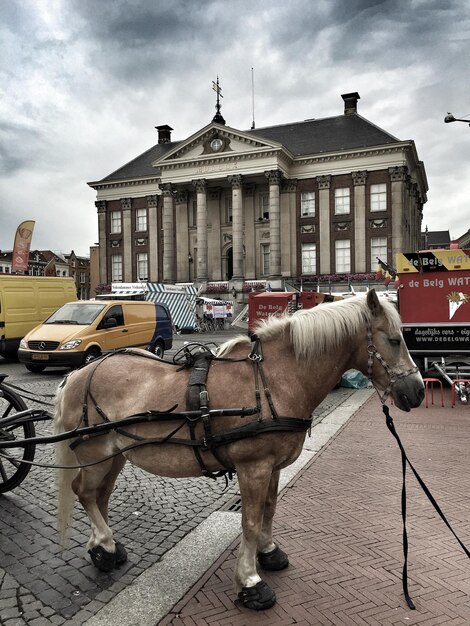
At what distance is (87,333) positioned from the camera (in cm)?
1300

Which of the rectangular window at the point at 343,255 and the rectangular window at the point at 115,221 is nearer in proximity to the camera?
the rectangular window at the point at 343,255

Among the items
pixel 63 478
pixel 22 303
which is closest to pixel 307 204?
pixel 22 303

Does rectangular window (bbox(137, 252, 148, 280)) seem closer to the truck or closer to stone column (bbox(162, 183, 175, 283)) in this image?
stone column (bbox(162, 183, 175, 283))

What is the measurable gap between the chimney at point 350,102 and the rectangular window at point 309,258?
13.9 metres

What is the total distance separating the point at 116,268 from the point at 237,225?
1535 centimetres

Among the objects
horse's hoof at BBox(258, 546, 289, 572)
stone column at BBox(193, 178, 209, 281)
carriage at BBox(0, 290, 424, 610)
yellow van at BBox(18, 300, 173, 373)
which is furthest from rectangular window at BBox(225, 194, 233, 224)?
horse's hoof at BBox(258, 546, 289, 572)

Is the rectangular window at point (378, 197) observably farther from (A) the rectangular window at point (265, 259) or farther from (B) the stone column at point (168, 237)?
(B) the stone column at point (168, 237)

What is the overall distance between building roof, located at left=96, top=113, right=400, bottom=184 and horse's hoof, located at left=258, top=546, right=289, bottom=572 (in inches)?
1702

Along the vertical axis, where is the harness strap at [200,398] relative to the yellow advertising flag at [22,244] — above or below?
below

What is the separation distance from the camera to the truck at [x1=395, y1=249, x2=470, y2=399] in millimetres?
10883

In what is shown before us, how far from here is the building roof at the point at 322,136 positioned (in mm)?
43656

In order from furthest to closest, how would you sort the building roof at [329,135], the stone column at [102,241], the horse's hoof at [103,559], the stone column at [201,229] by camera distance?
the stone column at [102,241]
the stone column at [201,229]
the building roof at [329,135]
the horse's hoof at [103,559]

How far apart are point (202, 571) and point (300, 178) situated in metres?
45.0

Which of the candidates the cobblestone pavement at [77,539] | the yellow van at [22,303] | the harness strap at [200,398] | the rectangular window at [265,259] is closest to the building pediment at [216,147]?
the rectangular window at [265,259]
